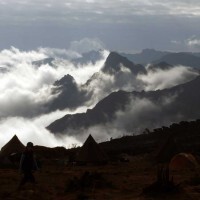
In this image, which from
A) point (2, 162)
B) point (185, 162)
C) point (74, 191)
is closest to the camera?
point (74, 191)

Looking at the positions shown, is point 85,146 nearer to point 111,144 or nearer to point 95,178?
point 95,178

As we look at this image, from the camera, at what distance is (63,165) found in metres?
44.8

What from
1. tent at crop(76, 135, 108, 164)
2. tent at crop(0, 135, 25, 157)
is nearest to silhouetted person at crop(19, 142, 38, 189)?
tent at crop(76, 135, 108, 164)

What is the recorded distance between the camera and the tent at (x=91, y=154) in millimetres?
45844

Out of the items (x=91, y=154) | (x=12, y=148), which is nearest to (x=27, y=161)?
(x=91, y=154)

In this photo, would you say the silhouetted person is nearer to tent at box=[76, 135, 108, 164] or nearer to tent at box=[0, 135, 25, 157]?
tent at box=[76, 135, 108, 164]

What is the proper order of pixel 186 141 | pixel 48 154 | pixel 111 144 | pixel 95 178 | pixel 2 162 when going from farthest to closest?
pixel 111 144, pixel 186 141, pixel 48 154, pixel 2 162, pixel 95 178

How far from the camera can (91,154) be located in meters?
46.2

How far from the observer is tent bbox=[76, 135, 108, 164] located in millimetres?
45844

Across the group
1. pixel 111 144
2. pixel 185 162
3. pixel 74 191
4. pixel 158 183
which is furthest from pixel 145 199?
pixel 111 144

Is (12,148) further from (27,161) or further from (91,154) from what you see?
(27,161)

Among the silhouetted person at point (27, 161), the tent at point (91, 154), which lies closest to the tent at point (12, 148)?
the tent at point (91, 154)

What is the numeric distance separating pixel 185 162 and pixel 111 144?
183 feet

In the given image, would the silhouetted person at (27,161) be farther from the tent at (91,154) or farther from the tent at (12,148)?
the tent at (12,148)
